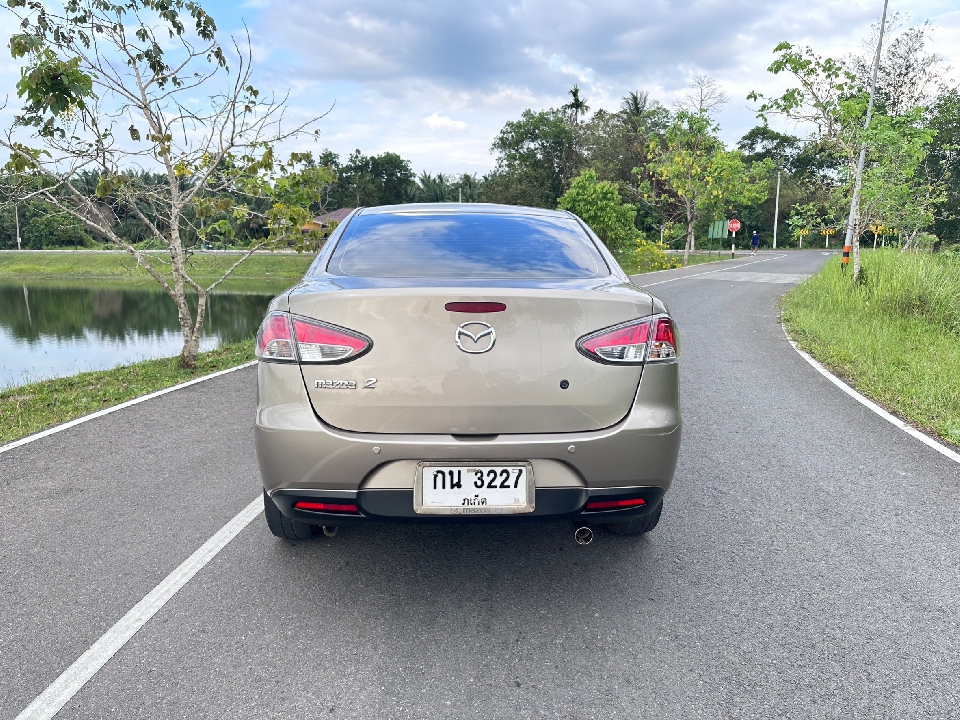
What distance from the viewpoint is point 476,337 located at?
266cm

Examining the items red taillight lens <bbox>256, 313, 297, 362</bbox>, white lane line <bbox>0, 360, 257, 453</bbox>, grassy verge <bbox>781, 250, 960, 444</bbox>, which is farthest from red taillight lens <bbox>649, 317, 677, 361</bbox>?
white lane line <bbox>0, 360, 257, 453</bbox>

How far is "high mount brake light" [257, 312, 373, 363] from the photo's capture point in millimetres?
2672

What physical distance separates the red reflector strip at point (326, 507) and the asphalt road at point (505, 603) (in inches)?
17.1

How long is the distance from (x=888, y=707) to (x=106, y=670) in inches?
103

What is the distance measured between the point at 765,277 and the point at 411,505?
90.9ft

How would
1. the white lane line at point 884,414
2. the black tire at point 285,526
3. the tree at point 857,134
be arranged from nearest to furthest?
the black tire at point 285,526 < the white lane line at point 884,414 < the tree at point 857,134

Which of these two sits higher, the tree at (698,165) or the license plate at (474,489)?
the tree at (698,165)

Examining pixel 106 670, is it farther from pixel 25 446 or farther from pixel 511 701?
pixel 25 446

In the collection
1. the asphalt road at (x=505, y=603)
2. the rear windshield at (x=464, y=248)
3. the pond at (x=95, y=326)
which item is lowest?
→ the pond at (x=95, y=326)

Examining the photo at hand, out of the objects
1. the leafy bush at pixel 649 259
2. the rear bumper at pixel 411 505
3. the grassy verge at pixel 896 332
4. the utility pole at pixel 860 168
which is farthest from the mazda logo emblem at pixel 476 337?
the leafy bush at pixel 649 259

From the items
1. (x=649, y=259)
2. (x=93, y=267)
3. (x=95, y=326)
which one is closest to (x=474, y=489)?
(x=95, y=326)

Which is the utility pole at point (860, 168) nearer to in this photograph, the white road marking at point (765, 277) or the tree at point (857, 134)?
the tree at point (857, 134)

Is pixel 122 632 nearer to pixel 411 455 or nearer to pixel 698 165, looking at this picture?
pixel 411 455

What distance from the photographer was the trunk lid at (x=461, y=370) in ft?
8.67
